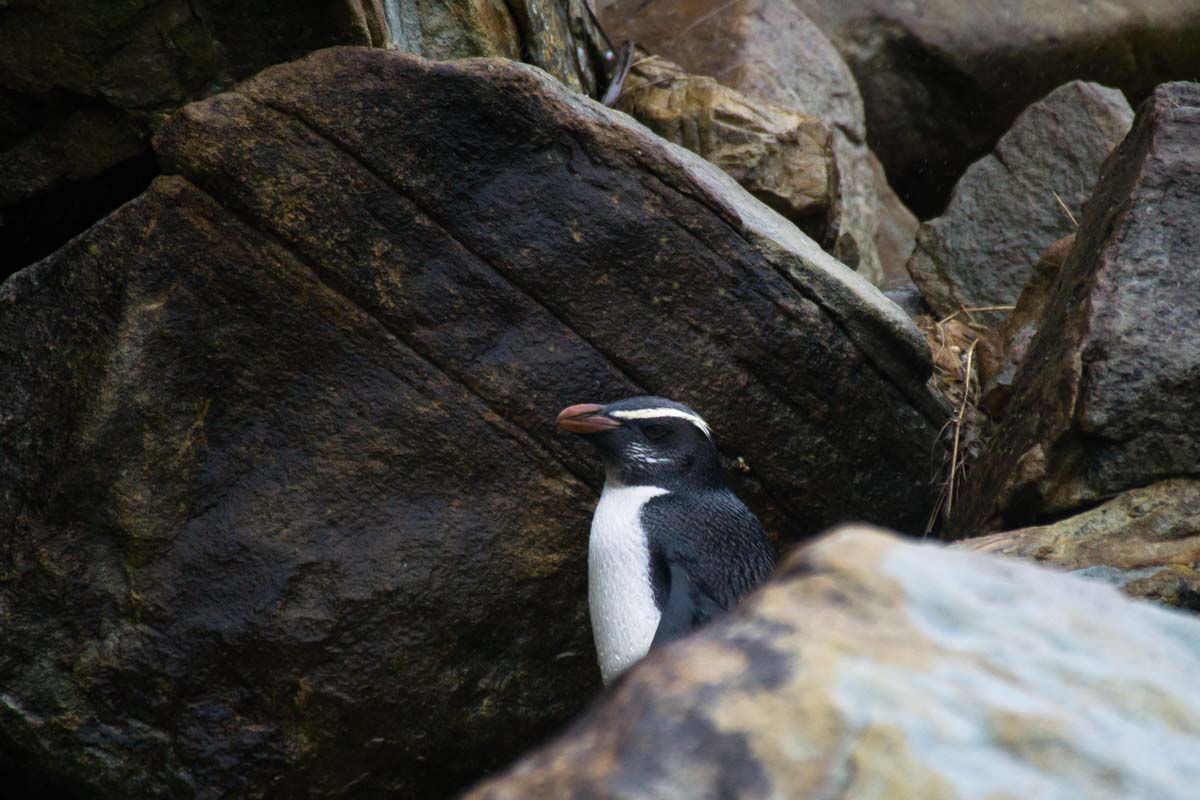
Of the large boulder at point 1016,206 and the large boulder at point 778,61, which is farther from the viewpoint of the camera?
the large boulder at point 778,61

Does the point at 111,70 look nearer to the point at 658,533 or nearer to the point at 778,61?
the point at 658,533

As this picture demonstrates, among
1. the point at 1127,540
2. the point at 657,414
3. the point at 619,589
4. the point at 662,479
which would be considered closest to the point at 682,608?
the point at 619,589

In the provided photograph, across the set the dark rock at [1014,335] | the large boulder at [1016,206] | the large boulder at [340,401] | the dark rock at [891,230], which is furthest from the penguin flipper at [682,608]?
the dark rock at [891,230]

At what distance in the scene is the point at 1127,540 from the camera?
4031 millimetres

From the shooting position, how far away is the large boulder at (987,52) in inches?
378

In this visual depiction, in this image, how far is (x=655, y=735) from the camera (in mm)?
1420

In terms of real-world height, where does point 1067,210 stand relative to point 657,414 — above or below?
below

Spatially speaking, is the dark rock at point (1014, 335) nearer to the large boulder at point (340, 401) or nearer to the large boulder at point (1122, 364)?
the large boulder at point (1122, 364)

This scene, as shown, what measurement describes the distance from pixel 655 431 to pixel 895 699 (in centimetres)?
311

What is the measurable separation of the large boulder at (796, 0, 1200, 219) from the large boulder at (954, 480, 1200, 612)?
6103mm

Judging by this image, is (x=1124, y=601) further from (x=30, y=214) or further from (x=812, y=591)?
(x=30, y=214)

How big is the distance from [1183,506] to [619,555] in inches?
72.9

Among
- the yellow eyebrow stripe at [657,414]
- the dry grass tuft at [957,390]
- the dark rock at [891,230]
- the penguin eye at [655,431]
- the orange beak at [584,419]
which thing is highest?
the orange beak at [584,419]

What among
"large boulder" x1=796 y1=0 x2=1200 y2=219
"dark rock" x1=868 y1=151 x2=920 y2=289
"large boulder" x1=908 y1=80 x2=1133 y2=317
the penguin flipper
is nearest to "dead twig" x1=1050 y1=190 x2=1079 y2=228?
"large boulder" x1=908 y1=80 x2=1133 y2=317
